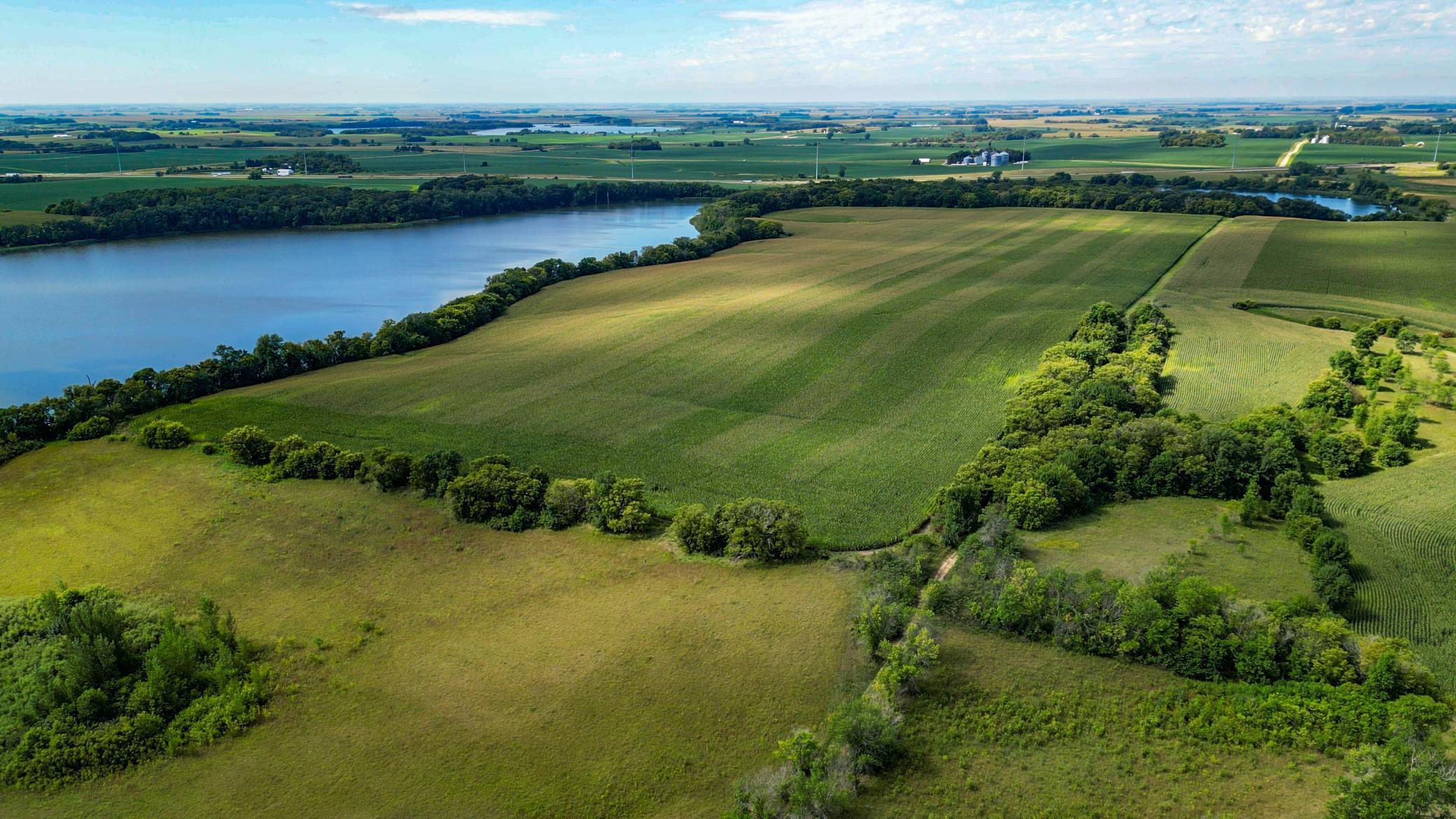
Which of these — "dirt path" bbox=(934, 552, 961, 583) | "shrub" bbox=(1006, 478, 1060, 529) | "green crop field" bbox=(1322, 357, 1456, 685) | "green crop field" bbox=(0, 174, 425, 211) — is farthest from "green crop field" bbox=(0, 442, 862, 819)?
"green crop field" bbox=(0, 174, 425, 211)

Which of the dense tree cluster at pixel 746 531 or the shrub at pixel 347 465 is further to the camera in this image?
A: the shrub at pixel 347 465

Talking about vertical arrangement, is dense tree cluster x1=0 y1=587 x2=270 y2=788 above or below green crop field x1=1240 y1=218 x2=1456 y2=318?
below

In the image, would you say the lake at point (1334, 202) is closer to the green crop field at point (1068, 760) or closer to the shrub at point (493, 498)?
the green crop field at point (1068, 760)

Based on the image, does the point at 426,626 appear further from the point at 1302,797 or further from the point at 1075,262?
the point at 1075,262

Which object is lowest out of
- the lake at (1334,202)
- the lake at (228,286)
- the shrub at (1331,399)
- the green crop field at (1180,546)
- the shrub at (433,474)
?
the green crop field at (1180,546)

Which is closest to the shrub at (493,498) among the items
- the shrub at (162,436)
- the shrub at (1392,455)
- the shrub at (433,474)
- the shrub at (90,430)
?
→ the shrub at (433,474)

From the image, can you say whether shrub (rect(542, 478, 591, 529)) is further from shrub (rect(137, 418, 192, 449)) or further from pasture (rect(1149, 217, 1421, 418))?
pasture (rect(1149, 217, 1421, 418))

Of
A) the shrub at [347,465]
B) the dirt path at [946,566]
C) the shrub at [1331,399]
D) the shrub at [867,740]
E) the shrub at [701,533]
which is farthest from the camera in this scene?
the shrub at [1331,399]
